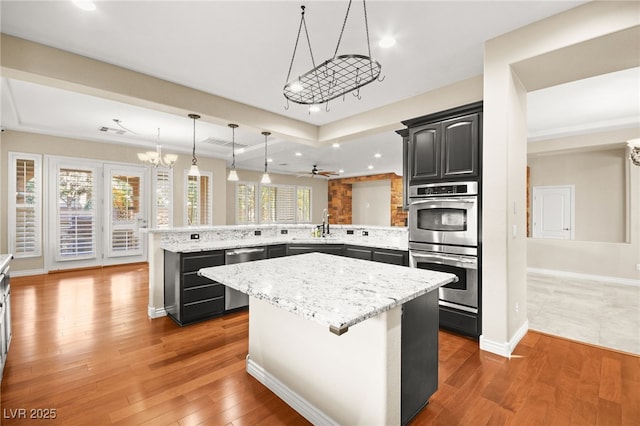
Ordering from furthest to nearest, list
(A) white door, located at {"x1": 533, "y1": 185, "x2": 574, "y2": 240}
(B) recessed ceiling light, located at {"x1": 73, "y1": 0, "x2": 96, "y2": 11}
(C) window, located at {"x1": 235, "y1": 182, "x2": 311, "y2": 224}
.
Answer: (C) window, located at {"x1": 235, "y1": 182, "x2": 311, "y2": 224} < (A) white door, located at {"x1": 533, "y1": 185, "x2": 574, "y2": 240} < (B) recessed ceiling light, located at {"x1": 73, "y1": 0, "x2": 96, "y2": 11}

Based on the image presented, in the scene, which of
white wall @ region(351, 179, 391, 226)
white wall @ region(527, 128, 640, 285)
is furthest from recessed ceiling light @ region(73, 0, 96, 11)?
white wall @ region(351, 179, 391, 226)

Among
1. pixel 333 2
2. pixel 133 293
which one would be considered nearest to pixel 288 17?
pixel 333 2

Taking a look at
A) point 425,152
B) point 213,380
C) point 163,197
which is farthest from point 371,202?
point 213,380

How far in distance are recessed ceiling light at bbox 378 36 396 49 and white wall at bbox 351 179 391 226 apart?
28.3 ft

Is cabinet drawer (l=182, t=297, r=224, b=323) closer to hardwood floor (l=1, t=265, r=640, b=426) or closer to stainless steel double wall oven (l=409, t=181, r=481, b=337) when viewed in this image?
hardwood floor (l=1, t=265, r=640, b=426)

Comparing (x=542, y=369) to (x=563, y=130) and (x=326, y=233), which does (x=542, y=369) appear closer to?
(x=326, y=233)

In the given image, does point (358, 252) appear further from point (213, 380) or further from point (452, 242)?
point (213, 380)

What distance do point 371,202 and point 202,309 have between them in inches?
357

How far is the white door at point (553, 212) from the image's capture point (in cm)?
591

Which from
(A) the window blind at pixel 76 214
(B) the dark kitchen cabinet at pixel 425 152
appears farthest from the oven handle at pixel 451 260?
(A) the window blind at pixel 76 214

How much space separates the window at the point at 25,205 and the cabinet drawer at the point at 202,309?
15.0 ft

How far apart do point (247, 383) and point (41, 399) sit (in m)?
1.38

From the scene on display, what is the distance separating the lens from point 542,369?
2354 mm

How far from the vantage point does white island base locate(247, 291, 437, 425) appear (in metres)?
1.46
